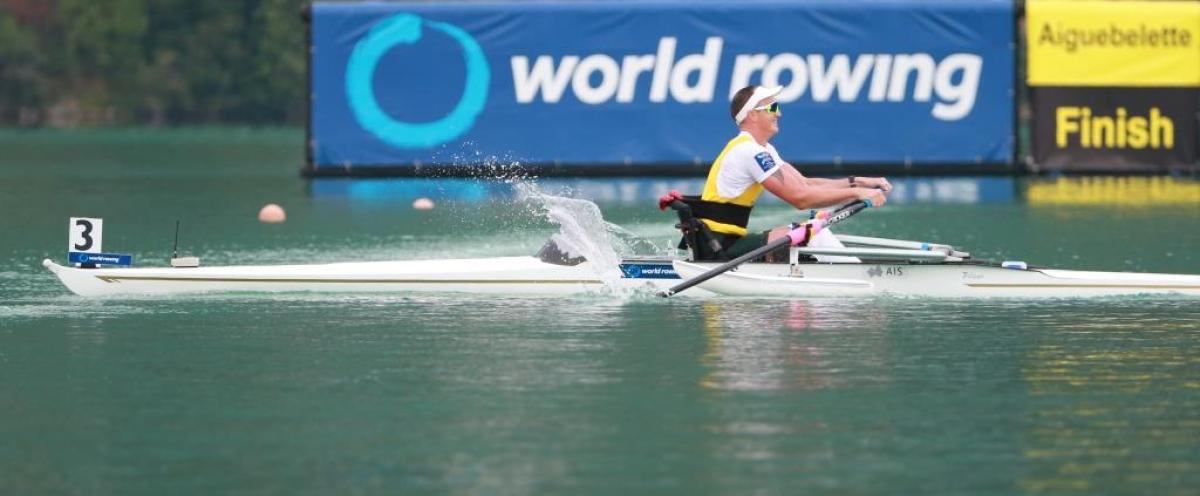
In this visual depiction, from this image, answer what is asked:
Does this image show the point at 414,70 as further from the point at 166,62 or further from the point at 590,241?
the point at 166,62

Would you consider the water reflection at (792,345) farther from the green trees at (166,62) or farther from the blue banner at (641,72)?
the green trees at (166,62)

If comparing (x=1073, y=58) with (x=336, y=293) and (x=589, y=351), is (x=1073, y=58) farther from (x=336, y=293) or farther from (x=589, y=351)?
(x=589, y=351)

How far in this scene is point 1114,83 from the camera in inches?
1318

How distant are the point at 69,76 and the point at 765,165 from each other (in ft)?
261

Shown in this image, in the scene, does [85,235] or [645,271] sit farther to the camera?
[85,235]

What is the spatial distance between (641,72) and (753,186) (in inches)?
717

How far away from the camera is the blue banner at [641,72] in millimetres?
33531

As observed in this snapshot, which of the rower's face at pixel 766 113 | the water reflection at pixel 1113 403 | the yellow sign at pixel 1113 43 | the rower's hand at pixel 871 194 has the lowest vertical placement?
the water reflection at pixel 1113 403

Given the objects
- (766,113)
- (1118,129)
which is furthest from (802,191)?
(1118,129)

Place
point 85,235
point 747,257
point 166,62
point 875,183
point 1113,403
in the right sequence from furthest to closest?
1. point 166,62
2. point 85,235
3. point 875,183
4. point 747,257
5. point 1113,403

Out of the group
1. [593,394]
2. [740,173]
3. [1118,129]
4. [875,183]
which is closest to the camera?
[593,394]

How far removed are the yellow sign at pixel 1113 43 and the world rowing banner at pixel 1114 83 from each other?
0.01 metres

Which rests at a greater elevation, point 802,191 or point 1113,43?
point 1113,43

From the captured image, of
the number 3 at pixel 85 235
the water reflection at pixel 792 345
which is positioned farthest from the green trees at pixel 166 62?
the water reflection at pixel 792 345
